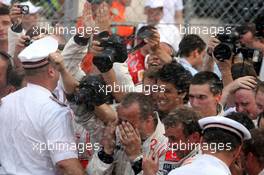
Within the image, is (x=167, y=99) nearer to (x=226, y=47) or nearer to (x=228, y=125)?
(x=226, y=47)

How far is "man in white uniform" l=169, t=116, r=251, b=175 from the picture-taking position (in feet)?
11.4

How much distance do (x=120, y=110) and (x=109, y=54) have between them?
16.4 inches

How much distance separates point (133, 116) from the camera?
4.23 m

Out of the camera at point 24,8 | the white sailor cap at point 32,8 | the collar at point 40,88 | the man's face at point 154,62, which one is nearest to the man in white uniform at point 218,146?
the collar at point 40,88

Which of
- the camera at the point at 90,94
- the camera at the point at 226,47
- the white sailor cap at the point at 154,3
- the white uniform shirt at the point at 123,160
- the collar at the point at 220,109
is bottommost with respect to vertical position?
the white uniform shirt at the point at 123,160

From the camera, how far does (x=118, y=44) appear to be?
15.2 ft

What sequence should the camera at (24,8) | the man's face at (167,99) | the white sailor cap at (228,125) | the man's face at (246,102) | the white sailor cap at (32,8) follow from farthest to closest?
the white sailor cap at (32,8) → the camera at (24,8) → the man's face at (246,102) → the man's face at (167,99) → the white sailor cap at (228,125)

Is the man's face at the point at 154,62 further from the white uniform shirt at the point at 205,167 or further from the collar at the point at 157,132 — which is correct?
the white uniform shirt at the point at 205,167

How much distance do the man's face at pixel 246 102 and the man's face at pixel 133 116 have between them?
79 centimetres

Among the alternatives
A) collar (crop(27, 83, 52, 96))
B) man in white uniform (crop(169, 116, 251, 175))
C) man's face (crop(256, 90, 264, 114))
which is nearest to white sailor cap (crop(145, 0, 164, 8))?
man's face (crop(256, 90, 264, 114))

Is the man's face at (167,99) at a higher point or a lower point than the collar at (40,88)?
lower

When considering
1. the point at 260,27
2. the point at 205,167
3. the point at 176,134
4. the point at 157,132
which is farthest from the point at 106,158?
the point at 260,27

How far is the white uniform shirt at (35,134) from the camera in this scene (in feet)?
13.8

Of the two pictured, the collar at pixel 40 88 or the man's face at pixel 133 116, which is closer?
the man's face at pixel 133 116
